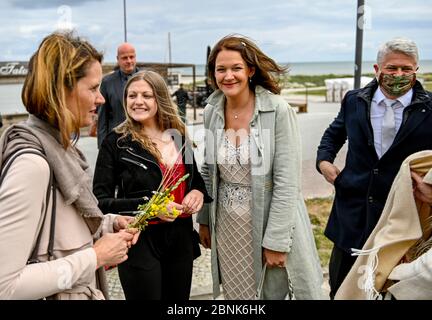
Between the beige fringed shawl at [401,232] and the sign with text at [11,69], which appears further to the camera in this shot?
the sign with text at [11,69]

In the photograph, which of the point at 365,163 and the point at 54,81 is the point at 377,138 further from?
the point at 54,81

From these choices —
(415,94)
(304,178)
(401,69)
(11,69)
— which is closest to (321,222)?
(304,178)

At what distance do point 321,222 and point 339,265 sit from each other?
7.61ft

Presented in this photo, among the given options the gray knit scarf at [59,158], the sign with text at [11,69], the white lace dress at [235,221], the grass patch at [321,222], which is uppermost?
the sign with text at [11,69]

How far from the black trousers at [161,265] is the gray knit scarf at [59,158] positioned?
2.78ft

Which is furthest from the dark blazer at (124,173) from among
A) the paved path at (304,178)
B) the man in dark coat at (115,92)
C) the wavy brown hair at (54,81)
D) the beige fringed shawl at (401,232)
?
the man in dark coat at (115,92)

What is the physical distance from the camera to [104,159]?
241cm

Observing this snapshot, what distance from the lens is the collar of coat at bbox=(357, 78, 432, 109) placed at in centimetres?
246

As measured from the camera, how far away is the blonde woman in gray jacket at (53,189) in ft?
4.05

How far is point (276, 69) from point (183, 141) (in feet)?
2.36

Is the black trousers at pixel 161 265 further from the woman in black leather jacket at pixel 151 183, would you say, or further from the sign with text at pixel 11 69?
the sign with text at pixel 11 69

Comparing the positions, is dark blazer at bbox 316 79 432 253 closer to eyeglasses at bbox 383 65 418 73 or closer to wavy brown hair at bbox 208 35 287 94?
eyeglasses at bbox 383 65 418 73

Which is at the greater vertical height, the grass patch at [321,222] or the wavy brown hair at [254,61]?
the wavy brown hair at [254,61]
